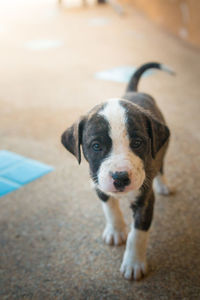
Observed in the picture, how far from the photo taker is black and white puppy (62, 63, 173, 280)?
5.56 feet

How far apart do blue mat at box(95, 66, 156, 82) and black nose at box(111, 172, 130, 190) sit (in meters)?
3.70

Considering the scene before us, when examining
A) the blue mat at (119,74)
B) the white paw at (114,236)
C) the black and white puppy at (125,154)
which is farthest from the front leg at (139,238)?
the blue mat at (119,74)

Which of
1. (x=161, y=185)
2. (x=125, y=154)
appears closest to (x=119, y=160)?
(x=125, y=154)

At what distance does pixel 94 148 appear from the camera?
70.9 inches

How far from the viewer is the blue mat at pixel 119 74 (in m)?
5.30

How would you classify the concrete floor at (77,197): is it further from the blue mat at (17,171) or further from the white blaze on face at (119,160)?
the white blaze on face at (119,160)

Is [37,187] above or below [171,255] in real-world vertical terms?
below

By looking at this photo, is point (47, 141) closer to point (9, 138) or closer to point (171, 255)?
point (9, 138)

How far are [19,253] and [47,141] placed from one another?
5.11 feet

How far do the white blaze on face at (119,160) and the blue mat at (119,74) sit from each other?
3.53 metres

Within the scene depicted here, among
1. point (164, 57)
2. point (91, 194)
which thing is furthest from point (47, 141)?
point (164, 57)

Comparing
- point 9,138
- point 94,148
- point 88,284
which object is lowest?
point 9,138

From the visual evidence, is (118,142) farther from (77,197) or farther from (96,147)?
(77,197)

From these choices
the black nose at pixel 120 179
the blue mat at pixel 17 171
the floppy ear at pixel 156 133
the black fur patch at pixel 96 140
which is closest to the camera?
the black nose at pixel 120 179
